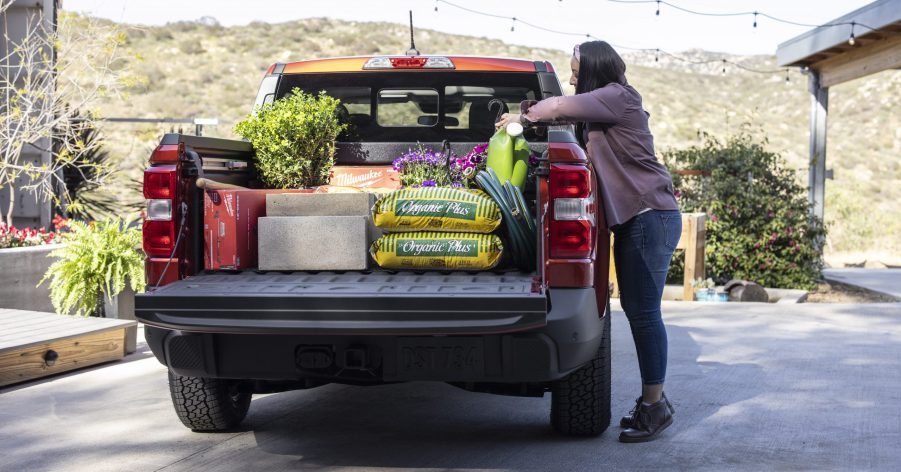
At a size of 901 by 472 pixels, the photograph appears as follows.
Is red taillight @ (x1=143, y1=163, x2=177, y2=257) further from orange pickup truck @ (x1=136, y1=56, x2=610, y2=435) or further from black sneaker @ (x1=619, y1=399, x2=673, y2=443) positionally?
black sneaker @ (x1=619, y1=399, x2=673, y2=443)

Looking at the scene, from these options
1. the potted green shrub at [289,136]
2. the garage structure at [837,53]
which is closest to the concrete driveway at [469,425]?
the potted green shrub at [289,136]

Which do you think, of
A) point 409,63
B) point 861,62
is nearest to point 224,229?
point 409,63

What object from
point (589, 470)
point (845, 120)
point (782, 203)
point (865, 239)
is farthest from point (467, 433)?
point (845, 120)

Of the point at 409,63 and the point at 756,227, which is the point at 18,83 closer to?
the point at 409,63

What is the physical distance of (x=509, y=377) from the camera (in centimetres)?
424

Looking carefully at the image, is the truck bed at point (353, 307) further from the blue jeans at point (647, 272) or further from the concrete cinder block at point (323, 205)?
the blue jeans at point (647, 272)

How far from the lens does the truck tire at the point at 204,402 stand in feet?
16.8

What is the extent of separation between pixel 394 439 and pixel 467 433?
39cm

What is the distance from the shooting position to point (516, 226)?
458cm

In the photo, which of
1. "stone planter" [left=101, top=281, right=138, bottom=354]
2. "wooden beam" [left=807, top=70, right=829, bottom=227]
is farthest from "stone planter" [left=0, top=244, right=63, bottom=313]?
"wooden beam" [left=807, top=70, right=829, bottom=227]

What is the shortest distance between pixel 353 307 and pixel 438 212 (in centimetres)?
70

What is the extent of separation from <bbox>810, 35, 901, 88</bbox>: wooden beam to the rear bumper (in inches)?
458

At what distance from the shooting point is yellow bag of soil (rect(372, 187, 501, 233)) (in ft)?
14.8

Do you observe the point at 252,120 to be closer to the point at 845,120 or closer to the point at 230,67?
the point at 230,67
